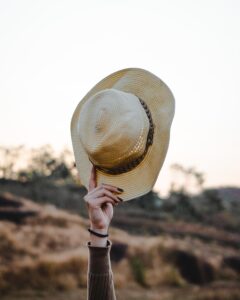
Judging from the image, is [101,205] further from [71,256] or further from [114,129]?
[71,256]

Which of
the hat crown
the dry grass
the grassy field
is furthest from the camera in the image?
the dry grass

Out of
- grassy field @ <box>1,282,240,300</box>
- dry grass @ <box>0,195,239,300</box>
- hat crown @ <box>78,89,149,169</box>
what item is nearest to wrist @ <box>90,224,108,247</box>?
hat crown @ <box>78,89,149,169</box>

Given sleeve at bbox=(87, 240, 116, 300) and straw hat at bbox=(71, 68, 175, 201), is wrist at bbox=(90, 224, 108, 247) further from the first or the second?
straw hat at bbox=(71, 68, 175, 201)

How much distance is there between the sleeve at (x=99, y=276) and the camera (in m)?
1.74

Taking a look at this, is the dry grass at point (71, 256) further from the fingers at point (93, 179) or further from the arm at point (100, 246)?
the arm at point (100, 246)

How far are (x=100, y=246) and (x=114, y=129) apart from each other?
0.48 metres

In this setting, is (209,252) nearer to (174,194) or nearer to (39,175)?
(39,175)

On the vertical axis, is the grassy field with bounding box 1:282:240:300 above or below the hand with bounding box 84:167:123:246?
above

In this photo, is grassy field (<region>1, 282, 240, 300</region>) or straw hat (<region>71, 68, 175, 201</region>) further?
grassy field (<region>1, 282, 240, 300</region>)

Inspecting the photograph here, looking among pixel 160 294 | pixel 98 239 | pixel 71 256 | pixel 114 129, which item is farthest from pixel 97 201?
pixel 71 256

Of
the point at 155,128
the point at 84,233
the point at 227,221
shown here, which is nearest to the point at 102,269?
the point at 155,128

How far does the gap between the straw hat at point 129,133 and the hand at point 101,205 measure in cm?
20

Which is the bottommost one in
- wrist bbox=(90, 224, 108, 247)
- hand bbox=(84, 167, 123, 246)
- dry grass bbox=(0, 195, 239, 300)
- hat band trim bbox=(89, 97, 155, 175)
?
wrist bbox=(90, 224, 108, 247)

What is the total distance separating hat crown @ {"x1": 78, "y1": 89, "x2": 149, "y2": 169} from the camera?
2088mm
